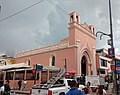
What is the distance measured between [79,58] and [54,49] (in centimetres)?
632

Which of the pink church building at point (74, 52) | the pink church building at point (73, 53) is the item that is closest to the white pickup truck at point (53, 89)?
the pink church building at point (73, 53)

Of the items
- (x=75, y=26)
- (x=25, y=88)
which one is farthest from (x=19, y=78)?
(x=75, y=26)

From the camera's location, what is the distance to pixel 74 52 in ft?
133

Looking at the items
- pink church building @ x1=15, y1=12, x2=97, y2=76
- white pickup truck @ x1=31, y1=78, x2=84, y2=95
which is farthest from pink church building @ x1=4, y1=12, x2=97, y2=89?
white pickup truck @ x1=31, y1=78, x2=84, y2=95

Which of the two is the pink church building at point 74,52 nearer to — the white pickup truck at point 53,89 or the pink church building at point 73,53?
the pink church building at point 73,53

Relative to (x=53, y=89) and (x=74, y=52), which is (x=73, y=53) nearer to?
(x=74, y=52)

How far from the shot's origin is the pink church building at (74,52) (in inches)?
1607

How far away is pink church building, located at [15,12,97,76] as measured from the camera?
134 ft

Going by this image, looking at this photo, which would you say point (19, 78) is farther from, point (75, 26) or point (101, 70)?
point (101, 70)

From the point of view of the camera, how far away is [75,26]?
42.1 metres

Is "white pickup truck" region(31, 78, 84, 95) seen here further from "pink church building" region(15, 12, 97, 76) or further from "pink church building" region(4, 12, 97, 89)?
"pink church building" region(15, 12, 97, 76)

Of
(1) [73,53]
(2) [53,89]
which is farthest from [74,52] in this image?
(2) [53,89]

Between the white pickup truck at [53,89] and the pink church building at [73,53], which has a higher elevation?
the pink church building at [73,53]

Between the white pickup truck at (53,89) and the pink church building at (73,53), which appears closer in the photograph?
the white pickup truck at (53,89)
